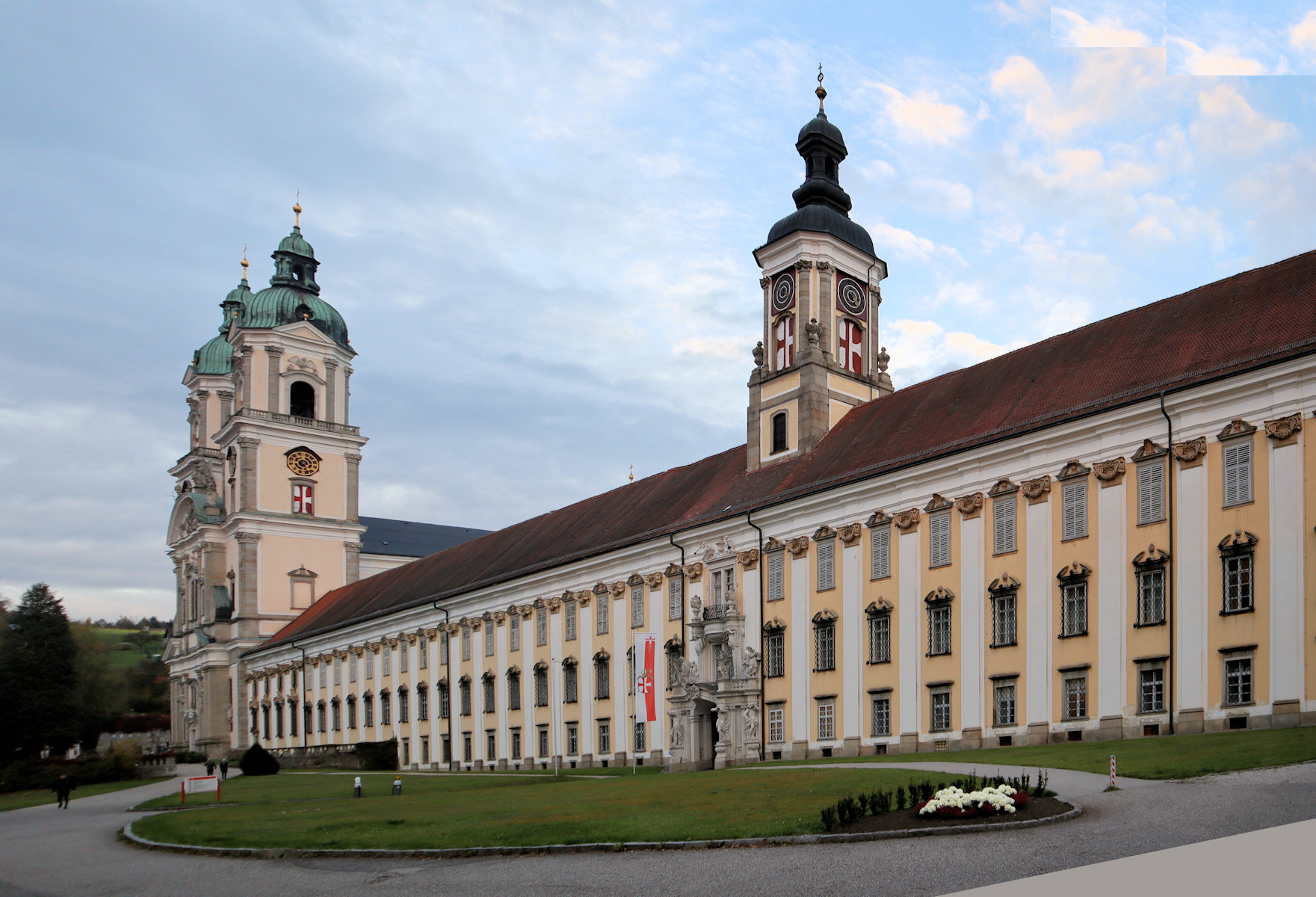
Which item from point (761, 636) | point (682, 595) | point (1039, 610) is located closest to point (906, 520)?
point (1039, 610)

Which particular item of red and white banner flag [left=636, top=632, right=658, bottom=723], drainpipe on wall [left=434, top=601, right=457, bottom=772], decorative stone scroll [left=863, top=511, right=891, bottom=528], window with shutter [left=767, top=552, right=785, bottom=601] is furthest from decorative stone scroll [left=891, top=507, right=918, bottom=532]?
drainpipe on wall [left=434, top=601, right=457, bottom=772]

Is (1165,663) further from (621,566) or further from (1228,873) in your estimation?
(621,566)

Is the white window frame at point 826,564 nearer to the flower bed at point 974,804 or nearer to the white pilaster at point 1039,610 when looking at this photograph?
the white pilaster at point 1039,610

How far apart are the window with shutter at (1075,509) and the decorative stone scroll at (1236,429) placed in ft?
14.8

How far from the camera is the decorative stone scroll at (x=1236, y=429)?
113 ft

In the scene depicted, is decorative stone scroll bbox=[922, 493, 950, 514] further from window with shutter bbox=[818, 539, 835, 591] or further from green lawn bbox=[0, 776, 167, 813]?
green lawn bbox=[0, 776, 167, 813]

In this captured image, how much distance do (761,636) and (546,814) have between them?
2343 centimetres

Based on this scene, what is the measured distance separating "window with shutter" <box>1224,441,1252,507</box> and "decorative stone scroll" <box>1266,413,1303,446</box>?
78 cm

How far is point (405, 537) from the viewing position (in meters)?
121

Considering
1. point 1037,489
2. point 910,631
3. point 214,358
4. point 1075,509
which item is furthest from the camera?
point 214,358

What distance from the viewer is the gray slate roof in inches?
4564

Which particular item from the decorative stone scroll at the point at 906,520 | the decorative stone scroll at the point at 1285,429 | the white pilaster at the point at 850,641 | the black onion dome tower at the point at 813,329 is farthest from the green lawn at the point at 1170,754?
the black onion dome tower at the point at 813,329

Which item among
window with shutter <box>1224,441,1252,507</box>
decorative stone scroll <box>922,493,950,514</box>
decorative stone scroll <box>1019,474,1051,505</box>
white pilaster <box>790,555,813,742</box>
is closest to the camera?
window with shutter <box>1224,441,1252,507</box>

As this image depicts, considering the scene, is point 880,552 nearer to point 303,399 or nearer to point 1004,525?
point 1004,525
